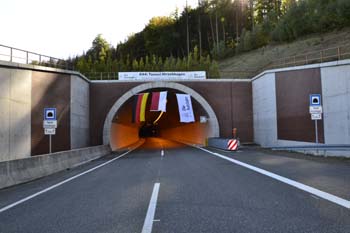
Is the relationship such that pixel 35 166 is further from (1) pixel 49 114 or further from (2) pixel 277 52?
(2) pixel 277 52

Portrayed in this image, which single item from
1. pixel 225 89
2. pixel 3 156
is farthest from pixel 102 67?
pixel 3 156

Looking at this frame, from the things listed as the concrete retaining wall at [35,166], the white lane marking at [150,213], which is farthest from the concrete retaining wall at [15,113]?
the white lane marking at [150,213]

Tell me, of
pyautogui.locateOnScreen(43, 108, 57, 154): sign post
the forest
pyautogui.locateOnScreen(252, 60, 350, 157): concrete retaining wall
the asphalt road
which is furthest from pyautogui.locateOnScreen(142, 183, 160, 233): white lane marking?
the forest

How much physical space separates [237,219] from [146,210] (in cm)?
179

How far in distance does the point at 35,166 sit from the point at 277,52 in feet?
167

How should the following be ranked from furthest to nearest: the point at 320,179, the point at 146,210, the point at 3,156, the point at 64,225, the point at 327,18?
the point at 327,18 → the point at 3,156 → the point at 320,179 → the point at 146,210 → the point at 64,225

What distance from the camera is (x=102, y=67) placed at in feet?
154

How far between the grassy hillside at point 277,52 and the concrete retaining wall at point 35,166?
28329mm

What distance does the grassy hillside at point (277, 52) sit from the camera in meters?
45.2

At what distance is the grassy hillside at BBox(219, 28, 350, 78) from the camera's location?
148 feet

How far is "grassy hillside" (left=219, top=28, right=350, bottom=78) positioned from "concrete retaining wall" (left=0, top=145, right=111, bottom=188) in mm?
28329

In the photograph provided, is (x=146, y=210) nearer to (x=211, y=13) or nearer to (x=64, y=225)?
(x=64, y=225)

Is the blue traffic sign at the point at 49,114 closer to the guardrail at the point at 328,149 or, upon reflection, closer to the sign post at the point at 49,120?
the sign post at the point at 49,120

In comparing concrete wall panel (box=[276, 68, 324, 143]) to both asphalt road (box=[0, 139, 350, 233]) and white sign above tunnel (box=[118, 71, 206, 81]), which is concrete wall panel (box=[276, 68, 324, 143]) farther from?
asphalt road (box=[0, 139, 350, 233])
